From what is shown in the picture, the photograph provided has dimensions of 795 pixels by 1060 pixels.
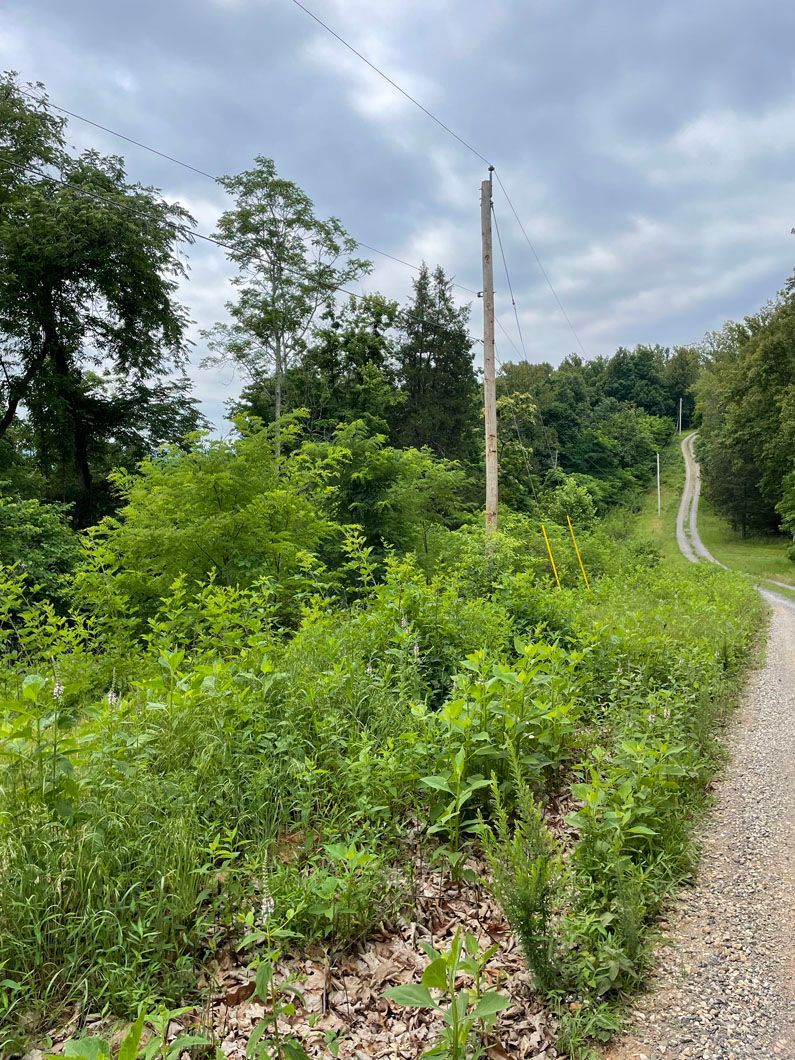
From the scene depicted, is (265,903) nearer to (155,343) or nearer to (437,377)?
(155,343)

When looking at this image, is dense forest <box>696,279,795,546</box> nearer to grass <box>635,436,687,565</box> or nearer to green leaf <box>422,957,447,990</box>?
grass <box>635,436,687,565</box>

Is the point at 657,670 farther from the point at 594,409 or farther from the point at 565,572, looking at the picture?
the point at 594,409

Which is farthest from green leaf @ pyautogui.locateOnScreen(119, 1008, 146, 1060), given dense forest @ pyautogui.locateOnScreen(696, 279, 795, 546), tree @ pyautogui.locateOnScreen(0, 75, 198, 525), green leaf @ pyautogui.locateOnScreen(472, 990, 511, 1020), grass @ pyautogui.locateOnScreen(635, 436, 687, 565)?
grass @ pyautogui.locateOnScreen(635, 436, 687, 565)

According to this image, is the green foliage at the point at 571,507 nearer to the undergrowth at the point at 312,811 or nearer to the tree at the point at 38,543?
the tree at the point at 38,543

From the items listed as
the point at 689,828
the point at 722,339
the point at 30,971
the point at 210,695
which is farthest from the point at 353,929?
the point at 722,339

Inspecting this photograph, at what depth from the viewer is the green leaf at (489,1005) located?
5.67 feet

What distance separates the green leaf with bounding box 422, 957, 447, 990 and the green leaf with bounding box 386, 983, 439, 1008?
52mm

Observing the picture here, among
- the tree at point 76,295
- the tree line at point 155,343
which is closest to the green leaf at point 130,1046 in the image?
the tree line at point 155,343

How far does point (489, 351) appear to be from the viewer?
11.8m

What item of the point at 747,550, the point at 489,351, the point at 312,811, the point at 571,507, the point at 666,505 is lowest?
the point at 747,550

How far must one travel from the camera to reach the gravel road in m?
2.07

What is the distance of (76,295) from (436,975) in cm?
2223

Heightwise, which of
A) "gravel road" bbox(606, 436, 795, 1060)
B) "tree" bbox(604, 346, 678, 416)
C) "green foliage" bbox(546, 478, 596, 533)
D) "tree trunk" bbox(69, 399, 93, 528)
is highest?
"tree" bbox(604, 346, 678, 416)

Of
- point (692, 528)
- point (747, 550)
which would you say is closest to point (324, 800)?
point (747, 550)
